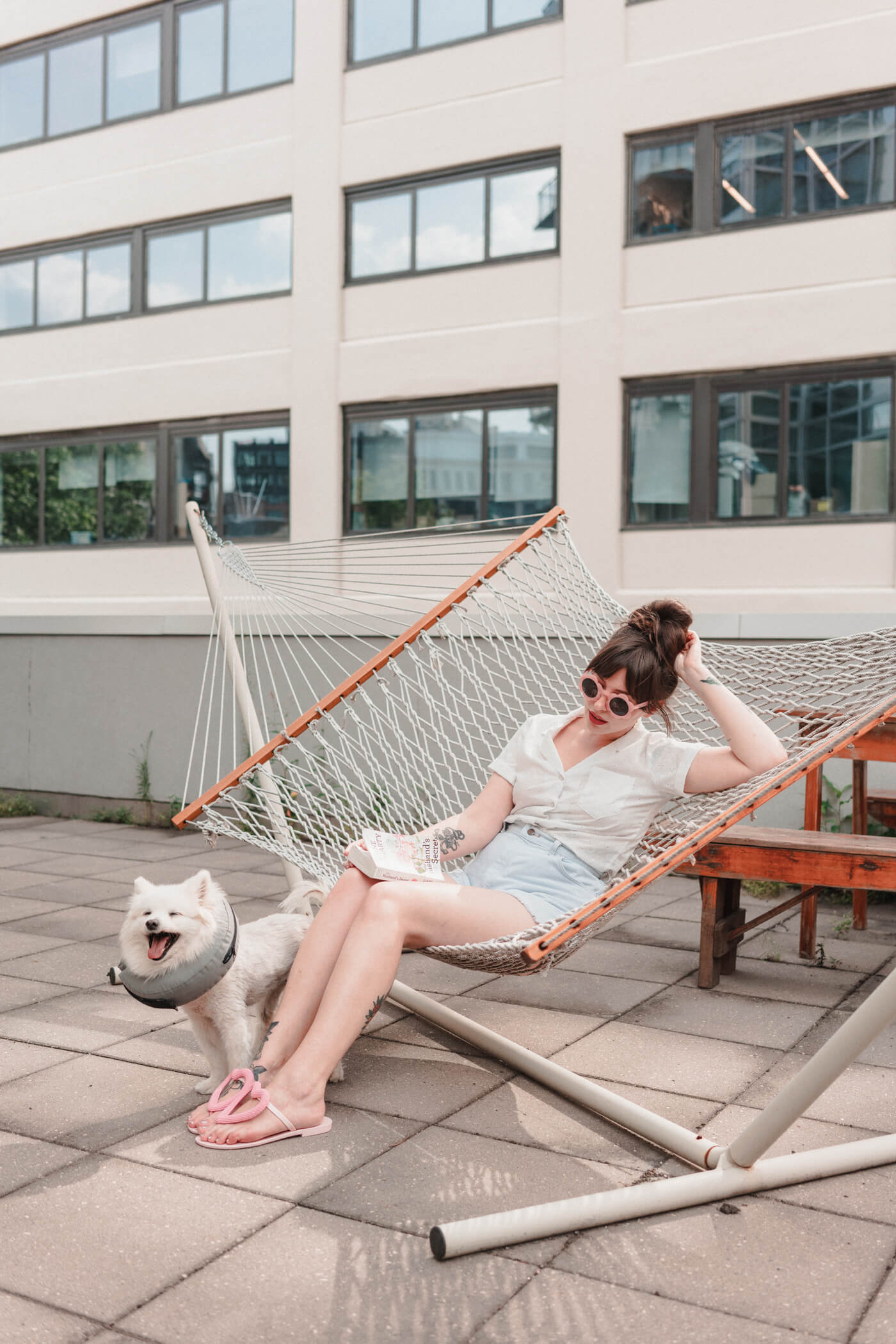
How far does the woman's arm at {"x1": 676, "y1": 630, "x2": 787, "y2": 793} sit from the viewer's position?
254cm

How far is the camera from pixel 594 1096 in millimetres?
2410

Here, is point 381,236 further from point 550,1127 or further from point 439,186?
point 550,1127

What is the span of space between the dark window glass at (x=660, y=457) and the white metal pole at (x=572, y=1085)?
4177mm

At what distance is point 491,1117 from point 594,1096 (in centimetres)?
22

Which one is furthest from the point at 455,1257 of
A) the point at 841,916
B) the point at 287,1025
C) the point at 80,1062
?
the point at 841,916

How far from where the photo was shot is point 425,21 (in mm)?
7258

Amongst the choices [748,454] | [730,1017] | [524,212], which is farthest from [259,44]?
[730,1017]

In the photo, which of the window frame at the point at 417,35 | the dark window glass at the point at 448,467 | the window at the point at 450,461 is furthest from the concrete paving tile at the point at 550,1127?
the window frame at the point at 417,35

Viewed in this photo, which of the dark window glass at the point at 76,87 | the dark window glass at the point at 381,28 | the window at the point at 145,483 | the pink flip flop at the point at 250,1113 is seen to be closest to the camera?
the pink flip flop at the point at 250,1113

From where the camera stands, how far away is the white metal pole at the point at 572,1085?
7.24 feet

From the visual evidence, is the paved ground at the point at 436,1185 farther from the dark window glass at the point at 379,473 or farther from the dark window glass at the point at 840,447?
the dark window glass at the point at 379,473

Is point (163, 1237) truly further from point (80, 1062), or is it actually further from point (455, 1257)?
point (80, 1062)

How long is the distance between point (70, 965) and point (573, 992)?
154cm

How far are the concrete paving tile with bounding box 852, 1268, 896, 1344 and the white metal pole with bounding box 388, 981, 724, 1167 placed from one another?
416 mm
